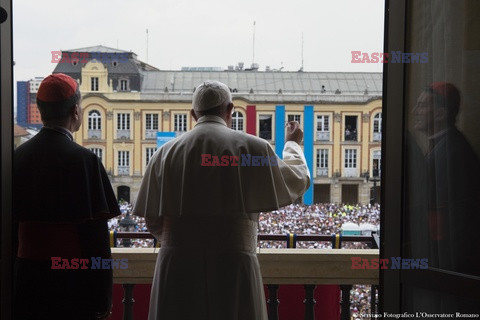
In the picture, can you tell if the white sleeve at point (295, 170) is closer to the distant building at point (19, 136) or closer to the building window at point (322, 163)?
the distant building at point (19, 136)

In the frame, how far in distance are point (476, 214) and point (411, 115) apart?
25cm

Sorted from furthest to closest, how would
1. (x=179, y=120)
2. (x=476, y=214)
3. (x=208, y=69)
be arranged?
1. (x=179, y=120)
2. (x=208, y=69)
3. (x=476, y=214)

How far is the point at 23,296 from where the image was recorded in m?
1.16

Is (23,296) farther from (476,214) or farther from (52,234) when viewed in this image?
(476,214)

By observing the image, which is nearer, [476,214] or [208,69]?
[476,214]

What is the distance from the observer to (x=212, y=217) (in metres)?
1.25

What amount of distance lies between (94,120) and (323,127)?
301 cm

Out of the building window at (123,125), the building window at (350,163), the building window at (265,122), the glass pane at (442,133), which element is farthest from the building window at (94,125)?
the glass pane at (442,133)

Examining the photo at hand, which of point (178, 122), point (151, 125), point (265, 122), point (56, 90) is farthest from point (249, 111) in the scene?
point (56, 90)

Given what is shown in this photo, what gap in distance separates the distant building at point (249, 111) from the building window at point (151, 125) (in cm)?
1

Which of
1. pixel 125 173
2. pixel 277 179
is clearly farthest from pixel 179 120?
pixel 277 179

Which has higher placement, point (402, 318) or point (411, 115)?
point (411, 115)

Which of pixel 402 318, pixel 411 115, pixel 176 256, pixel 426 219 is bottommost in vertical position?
pixel 402 318

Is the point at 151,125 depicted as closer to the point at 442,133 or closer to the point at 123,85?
the point at 123,85
